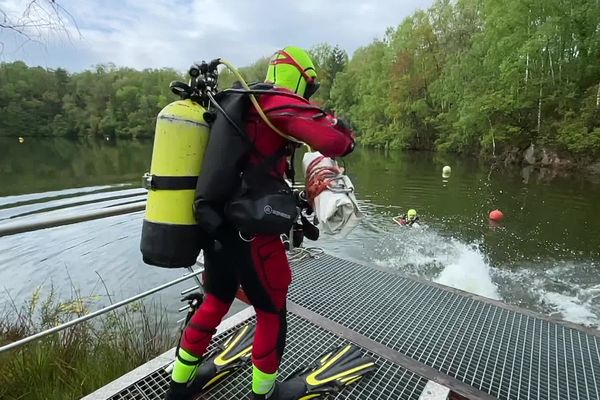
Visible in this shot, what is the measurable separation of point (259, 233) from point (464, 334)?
2348 millimetres

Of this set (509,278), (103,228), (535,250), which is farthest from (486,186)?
(103,228)

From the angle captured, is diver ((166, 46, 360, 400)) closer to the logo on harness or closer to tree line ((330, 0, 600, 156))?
the logo on harness

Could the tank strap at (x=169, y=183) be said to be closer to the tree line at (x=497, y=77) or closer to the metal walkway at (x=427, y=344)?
the metal walkway at (x=427, y=344)

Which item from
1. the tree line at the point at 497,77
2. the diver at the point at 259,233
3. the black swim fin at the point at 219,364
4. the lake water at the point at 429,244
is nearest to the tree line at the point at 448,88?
the tree line at the point at 497,77

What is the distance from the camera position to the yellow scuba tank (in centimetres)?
165

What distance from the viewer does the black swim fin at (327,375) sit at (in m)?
2.23

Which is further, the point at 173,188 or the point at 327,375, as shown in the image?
the point at 327,375

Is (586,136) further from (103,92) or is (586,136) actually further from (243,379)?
(103,92)

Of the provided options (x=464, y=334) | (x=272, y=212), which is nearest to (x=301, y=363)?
(x=464, y=334)

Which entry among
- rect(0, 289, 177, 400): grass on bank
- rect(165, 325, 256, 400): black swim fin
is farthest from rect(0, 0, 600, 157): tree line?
rect(0, 289, 177, 400): grass on bank

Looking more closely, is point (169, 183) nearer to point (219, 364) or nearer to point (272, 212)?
point (272, 212)

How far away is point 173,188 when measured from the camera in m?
1.66

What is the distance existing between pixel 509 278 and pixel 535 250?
216 centimetres

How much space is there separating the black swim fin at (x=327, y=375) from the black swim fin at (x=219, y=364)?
40cm
